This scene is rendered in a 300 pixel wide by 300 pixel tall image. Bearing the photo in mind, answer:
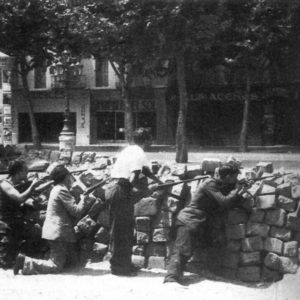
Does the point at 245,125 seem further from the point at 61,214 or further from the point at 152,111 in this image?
the point at 61,214

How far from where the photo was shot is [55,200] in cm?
619

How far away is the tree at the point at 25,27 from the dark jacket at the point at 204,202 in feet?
61.5

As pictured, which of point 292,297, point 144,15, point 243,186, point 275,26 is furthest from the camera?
point 275,26

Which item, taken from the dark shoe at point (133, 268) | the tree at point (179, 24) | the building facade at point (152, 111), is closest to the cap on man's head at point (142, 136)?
the dark shoe at point (133, 268)

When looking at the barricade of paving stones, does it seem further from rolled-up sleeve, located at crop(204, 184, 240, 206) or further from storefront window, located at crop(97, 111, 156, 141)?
storefront window, located at crop(97, 111, 156, 141)

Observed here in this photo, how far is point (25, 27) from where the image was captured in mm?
24359

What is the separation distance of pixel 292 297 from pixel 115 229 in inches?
83.2

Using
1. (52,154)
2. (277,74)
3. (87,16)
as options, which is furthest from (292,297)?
(277,74)

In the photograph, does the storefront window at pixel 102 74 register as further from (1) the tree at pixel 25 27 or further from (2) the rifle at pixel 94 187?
(2) the rifle at pixel 94 187

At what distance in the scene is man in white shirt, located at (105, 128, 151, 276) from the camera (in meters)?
6.11

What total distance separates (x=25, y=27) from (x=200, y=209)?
20.5 meters

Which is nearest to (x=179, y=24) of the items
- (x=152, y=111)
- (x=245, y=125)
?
(x=245, y=125)

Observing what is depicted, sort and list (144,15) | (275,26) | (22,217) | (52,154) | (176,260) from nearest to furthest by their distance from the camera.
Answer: (176,260)
(22,217)
(52,154)
(144,15)
(275,26)

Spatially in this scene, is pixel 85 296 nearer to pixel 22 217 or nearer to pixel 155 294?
pixel 155 294
